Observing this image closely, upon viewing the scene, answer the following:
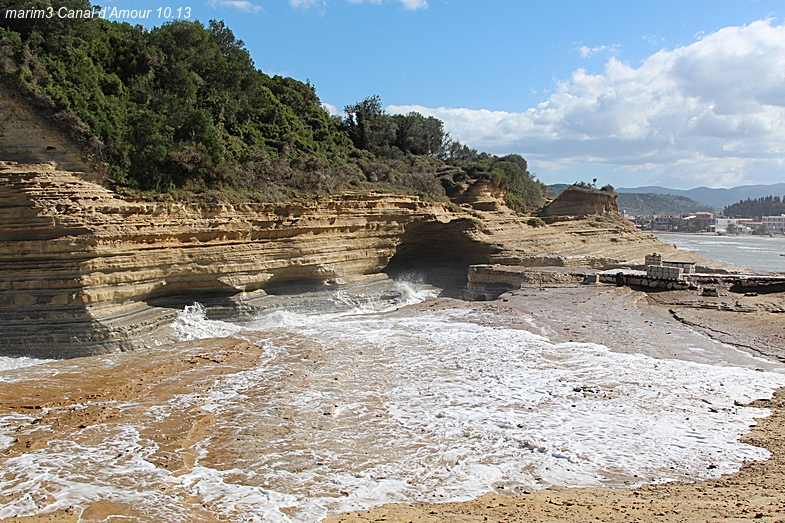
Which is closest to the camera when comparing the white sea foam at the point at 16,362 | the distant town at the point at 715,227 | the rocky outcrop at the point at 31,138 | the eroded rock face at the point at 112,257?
the white sea foam at the point at 16,362

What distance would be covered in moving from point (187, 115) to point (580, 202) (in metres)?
20.8

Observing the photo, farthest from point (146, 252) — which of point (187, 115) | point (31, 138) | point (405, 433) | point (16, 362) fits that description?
point (405, 433)

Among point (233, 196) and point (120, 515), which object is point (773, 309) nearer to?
point (233, 196)

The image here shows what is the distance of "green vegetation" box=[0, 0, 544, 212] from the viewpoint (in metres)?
14.6

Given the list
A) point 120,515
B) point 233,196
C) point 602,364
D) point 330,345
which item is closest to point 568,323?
point 602,364

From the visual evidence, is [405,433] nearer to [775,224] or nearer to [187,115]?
[187,115]

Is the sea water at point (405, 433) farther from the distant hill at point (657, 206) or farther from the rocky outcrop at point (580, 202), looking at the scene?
the distant hill at point (657, 206)

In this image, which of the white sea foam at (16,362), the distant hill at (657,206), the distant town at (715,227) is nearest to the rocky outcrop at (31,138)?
the white sea foam at (16,362)

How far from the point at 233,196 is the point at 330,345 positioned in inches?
229

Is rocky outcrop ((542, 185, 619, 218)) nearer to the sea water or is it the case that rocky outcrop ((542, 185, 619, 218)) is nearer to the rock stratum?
the rock stratum

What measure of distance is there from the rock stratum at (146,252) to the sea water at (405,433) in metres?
1.24

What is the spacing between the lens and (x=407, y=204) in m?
22.0

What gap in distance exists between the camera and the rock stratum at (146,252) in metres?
12.5

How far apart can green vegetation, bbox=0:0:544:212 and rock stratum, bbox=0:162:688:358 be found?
1030 mm
